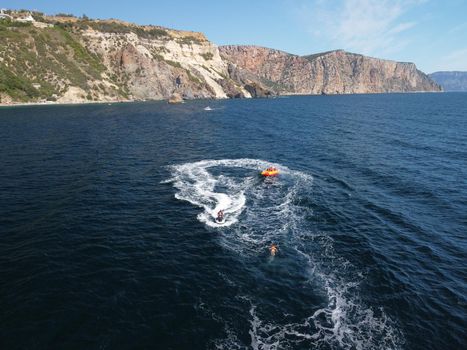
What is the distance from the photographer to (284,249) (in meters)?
39.5

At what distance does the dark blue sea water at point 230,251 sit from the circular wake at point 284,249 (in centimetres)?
16

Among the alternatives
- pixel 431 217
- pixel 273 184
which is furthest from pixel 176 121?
pixel 431 217

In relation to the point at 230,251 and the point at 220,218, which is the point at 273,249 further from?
the point at 220,218

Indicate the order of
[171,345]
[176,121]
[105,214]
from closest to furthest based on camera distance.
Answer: [171,345] → [105,214] → [176,121]

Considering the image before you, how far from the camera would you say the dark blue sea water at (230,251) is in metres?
27.2

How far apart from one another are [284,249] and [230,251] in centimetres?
624

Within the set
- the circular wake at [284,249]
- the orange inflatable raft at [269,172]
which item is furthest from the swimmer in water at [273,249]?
the orange inflatable raft at [269,172]

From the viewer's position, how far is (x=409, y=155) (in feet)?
267

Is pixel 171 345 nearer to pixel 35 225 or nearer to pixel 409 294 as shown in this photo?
pixel 409 294

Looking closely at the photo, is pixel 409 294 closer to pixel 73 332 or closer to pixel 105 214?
pixel 73 332

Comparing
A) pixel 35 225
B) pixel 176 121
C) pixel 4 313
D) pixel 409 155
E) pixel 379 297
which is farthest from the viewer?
pixel 176 121

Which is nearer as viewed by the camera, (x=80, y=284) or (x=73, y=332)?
(x=73, y=332)

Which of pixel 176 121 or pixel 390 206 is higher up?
pixel 390 206

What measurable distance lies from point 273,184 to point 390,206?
19.7 meters
